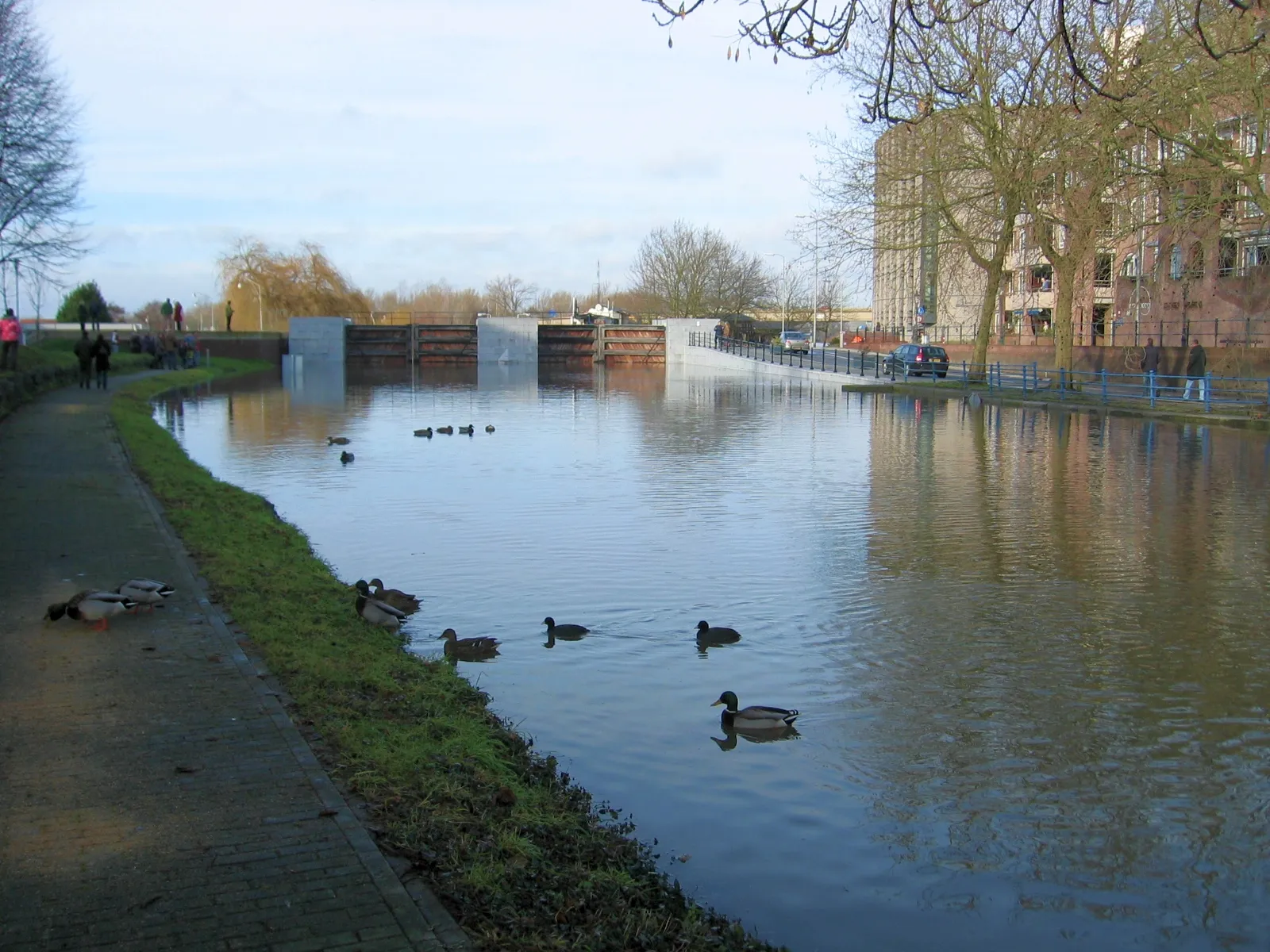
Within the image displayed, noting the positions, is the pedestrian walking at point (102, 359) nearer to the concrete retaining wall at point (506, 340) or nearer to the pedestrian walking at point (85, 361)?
the pedestrian walking at point (85, 361)

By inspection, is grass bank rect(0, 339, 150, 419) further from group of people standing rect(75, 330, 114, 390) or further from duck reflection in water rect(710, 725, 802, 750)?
duck reflection in water rect(710, 725, 802, 750)

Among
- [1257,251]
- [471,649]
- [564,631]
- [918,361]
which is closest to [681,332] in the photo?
[918,361]

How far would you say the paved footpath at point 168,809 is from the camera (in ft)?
13.6

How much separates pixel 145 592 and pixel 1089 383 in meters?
31.7


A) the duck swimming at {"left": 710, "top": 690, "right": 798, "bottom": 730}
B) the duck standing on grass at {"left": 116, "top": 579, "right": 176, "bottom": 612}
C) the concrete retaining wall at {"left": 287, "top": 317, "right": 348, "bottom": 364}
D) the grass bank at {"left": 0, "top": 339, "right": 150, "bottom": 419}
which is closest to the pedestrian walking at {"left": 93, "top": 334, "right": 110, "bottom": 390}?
the grass bank at {"left": 0, "top": 339, "right": 150, "bottom": 419}

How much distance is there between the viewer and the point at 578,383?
4953 cm

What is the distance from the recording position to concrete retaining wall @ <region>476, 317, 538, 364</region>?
235ft

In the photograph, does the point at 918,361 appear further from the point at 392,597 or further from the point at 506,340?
the point at 392,597

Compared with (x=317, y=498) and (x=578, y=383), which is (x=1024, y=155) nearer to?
(x=317, y=498)

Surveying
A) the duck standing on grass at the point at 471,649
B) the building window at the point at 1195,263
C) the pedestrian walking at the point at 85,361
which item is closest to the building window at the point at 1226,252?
the building window at the point at 1195,263

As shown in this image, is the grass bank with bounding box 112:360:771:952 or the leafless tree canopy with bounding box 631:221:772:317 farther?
the leafless tree canopy with bounding box 631:221:772:317

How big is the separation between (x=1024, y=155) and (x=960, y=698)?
24.4 meters

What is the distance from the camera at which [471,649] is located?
28.9 feet

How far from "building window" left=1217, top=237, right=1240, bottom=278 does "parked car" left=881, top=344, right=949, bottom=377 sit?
13806 mm
